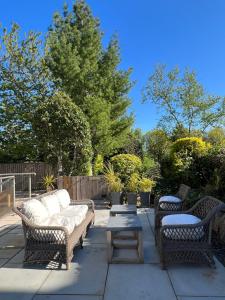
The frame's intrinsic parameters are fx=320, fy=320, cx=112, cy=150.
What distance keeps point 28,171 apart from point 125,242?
1189 cm

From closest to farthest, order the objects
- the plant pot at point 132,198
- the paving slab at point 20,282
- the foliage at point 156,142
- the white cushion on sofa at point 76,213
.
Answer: the paving slab at point 20,282, the white cushion on sofa at point 76,213, the plant pot at point 132,198, the foliage at point 156,142

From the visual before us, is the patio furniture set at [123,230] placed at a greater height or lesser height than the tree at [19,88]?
lesser

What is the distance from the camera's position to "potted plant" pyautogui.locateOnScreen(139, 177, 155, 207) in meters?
9.19

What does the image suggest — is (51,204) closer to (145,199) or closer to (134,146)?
(145,199)

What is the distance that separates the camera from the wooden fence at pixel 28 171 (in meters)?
15.8

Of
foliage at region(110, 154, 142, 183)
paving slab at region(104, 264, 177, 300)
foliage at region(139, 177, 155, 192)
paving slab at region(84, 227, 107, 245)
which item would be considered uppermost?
foliage at region(110, 154, 142, 183)

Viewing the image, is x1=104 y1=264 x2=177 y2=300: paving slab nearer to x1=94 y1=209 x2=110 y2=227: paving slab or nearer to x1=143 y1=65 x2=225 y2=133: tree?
x1=94 y1=209 x2=110 y2=227: paving slab

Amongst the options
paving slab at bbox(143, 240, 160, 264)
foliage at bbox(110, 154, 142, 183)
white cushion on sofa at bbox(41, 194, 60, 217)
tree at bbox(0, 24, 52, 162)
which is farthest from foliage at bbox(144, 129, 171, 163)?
paving slab at bbox(143, 240, 160, 264)

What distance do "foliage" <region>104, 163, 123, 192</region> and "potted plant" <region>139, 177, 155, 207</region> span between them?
591 mm

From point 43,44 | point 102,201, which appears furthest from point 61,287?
point 43,44

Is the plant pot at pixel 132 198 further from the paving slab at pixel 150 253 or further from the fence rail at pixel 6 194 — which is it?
the paving slab at pixel 150 253

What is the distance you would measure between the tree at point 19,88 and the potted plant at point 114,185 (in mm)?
6560

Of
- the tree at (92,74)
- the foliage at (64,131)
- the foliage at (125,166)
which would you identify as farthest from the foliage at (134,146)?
the foliage at (125,166)

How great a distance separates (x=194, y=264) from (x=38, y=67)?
530 inches
